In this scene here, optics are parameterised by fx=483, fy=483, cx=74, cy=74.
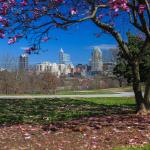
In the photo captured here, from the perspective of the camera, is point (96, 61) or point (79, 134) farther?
point (96, 61)

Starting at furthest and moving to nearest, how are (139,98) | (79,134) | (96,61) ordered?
(96,61) < (139,98) < (79,134)

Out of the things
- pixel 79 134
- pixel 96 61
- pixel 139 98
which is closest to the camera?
pixel 79 134

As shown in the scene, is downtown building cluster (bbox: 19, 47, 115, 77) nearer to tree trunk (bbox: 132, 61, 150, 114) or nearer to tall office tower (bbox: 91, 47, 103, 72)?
tall office tower (bbox: 91, 47, 103, 72)

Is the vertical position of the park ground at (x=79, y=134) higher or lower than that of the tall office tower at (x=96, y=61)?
lower

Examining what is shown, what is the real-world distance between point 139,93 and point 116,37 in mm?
1611

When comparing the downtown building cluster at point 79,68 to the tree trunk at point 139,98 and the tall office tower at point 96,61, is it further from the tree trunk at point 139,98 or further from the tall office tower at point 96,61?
the tree trunk at point 139,98

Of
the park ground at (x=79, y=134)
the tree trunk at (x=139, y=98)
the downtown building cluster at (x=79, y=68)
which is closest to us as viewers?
the park ground at (x=79, y=134)

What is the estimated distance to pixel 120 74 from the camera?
145 feet

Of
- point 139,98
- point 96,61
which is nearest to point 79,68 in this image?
point 96,61

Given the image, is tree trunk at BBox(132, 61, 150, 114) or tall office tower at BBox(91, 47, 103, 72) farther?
tall office tower at BBox(91, 47, 103, 72)

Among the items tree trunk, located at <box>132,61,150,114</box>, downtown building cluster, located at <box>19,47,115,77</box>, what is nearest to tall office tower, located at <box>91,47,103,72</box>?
downtown building cluster, located at <box>19,47,115,77</box>

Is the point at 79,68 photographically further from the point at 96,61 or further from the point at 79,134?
the point at 79,134

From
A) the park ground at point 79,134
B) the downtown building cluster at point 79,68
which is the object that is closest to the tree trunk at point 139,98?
the park ground at point 79,134

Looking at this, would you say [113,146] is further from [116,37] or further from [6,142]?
[116,37]
